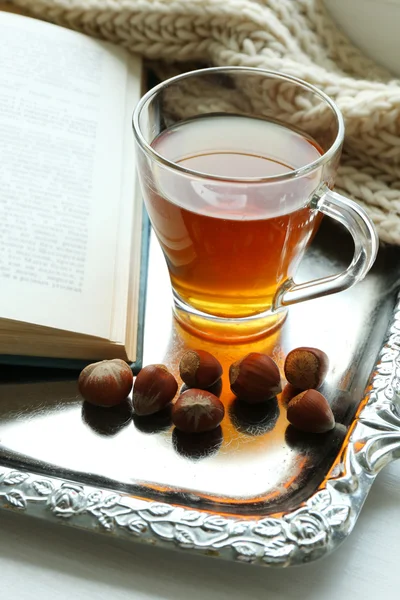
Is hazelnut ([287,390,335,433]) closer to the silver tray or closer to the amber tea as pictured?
the silver tray

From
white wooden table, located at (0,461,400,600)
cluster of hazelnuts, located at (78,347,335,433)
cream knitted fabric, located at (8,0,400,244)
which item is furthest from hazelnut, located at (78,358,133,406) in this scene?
cream knitted fabric, located at (8,0,400,244)

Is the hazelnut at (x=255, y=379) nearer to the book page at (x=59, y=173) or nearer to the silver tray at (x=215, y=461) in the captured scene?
the silver tray at (x=215, y=461)

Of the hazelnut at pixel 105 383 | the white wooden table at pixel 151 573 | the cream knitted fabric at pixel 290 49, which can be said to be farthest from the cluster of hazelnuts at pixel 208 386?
the cream knitted fabric at pixel 290 49

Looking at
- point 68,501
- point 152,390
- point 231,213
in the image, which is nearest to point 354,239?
point 231,213

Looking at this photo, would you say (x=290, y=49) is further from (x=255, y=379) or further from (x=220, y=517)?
(x=220, y=517)

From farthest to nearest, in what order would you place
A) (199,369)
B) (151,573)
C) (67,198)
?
(67,198) < (199,369) < (151,573)
